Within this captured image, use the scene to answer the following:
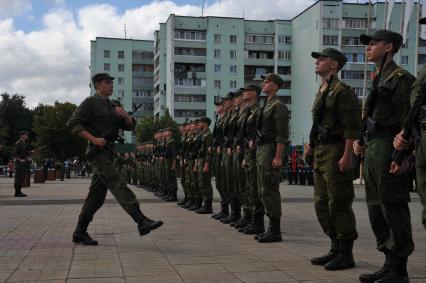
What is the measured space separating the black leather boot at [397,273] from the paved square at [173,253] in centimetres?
39

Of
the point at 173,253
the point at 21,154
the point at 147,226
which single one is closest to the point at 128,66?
the point at 21,154

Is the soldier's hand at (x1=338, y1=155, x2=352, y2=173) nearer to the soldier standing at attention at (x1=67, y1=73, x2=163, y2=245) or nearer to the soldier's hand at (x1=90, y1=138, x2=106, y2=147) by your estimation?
the soldier standing at attention at (x1=67, y1=73, x2=163, y2=245)

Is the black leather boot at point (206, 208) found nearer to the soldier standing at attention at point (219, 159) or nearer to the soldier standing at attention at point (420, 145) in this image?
the soldier standing at attention at point (219, 159)

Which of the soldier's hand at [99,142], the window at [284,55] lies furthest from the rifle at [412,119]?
the window at [284,55]

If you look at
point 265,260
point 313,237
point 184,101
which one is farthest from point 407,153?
point 184,101

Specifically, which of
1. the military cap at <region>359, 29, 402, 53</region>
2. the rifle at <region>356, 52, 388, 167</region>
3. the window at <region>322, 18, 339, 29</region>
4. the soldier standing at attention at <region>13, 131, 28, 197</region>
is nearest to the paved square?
the rifle at <region>356, 52, 388, 167</region>

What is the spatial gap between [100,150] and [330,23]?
71.4 meters

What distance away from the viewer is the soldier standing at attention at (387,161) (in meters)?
4.82

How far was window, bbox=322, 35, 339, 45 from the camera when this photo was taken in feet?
247

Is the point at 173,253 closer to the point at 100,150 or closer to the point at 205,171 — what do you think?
the point at 100,150

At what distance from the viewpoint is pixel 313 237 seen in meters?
8.20

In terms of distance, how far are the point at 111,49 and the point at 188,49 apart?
20.0 metres

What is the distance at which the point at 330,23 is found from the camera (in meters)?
74.8

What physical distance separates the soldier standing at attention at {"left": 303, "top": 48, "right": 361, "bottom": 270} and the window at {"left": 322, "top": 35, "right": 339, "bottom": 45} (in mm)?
71443
